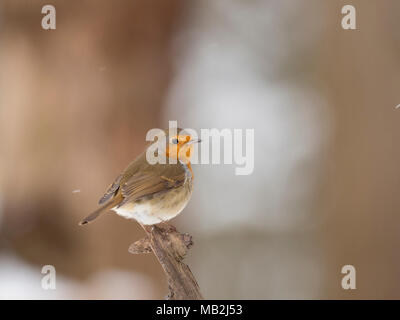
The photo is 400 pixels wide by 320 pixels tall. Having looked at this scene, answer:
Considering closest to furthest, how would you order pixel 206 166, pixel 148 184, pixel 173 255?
pixel 173 255, pixel 148 184, pixel 206 166

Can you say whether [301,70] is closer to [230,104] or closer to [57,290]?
[230,104]

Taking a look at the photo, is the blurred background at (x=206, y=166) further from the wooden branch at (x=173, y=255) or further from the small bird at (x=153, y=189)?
the wooden branch at (x=173, y=255)

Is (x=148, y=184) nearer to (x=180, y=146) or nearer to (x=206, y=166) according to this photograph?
(x=180, y=146)

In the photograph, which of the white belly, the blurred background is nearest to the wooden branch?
the white belly

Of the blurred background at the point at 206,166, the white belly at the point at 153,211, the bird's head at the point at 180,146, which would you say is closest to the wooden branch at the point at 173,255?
the white belly at the point at 153,211

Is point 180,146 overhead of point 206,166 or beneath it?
overhead

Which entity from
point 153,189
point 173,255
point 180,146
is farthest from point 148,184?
point 173,255
